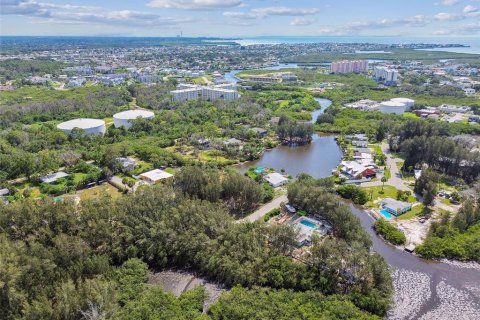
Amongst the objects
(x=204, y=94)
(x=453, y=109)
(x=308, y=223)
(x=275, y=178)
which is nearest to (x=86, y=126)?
(x=275, y=178)

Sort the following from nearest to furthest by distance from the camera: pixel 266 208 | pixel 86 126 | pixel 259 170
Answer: pixel 266 208, pixel 259 170, pixel 86 126

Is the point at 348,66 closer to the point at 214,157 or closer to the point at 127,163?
the point at 214,157

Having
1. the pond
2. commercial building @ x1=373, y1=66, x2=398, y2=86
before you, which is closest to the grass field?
the pond

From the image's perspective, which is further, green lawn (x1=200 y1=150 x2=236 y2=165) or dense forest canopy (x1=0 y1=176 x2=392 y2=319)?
green lawn (x1=200 y1=150 x2=236 y2=165)

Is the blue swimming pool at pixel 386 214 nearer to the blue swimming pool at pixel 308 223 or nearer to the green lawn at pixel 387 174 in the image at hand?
the blue swimming pool at pixel 308 223

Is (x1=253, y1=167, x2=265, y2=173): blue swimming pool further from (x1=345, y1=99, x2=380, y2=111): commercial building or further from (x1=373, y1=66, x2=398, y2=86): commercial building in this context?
(x1=373, y1=66, x2=398, y2=86): commercial building

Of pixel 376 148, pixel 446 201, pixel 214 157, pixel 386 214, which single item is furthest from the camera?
pixel 376 148
